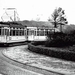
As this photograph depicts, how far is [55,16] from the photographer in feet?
233

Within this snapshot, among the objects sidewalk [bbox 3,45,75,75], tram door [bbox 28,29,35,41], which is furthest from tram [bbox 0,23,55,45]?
sidewalk [bbox 3,45,75,75]

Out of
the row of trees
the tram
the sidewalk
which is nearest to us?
the sidewalk

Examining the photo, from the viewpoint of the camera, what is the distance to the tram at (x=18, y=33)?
977 inches

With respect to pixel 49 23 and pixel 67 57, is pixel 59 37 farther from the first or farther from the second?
pixel 49 23

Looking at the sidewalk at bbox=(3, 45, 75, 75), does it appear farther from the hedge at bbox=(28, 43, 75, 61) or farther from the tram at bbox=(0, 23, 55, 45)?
the tram at bbox=(0, 23, 55, 45)

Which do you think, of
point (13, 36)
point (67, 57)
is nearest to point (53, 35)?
point (67, 57)

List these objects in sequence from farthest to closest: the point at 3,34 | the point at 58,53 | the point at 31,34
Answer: the point at 31,34, the point at 3,34, the point at 58,53

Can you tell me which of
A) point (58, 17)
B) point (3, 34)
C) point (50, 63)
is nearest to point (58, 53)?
point (50, 63)

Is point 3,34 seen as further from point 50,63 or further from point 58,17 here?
point 58,17

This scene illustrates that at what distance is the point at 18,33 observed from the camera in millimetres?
28484

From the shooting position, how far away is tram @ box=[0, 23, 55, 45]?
81.5ft

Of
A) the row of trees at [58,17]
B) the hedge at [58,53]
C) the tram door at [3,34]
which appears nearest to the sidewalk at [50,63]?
the hedge at [58,53]

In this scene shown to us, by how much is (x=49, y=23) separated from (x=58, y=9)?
658cm

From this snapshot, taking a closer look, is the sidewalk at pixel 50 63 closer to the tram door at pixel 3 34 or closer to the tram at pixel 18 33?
the tram door at pixel 3 34
